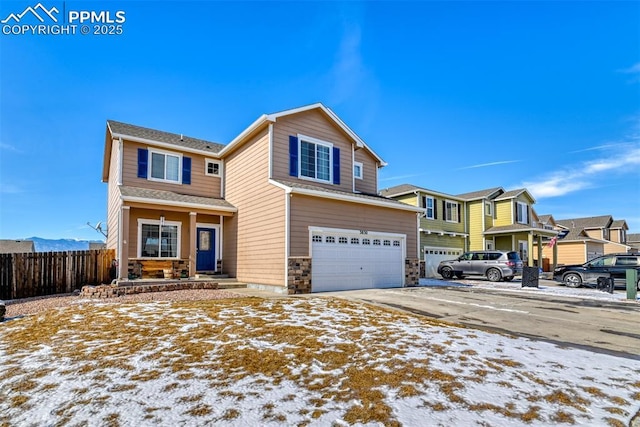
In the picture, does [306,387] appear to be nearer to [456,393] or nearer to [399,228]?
[456,393]

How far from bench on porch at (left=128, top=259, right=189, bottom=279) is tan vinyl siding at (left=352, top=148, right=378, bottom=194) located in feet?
29.2

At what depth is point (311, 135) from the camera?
13.9m

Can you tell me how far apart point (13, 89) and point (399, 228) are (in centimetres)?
Answer: 1705

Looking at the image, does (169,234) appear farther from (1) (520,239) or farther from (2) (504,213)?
(1) (520,239)

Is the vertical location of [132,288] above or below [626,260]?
below

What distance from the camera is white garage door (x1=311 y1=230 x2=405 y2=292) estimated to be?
39.4ft

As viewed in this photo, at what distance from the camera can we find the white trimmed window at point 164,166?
14.7m

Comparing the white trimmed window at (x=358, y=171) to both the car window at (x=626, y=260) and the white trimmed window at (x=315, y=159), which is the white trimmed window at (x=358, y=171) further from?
the car window at (x=626, y=260)

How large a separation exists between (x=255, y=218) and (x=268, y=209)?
1.17 meters

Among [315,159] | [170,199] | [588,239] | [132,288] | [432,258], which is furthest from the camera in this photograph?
[588,239]

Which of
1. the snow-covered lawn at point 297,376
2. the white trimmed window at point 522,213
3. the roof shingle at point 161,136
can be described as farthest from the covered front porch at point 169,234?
the white trimmed window at point 522,213

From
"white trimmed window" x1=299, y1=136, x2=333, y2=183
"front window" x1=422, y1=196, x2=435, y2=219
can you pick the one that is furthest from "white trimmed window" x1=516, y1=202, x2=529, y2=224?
"white trimmed window" x1=299, y1=136, x2=333, y2=183

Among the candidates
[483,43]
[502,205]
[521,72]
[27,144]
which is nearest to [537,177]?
[502,205]

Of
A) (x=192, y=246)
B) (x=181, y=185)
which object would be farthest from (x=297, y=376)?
(x=181, y=185)
